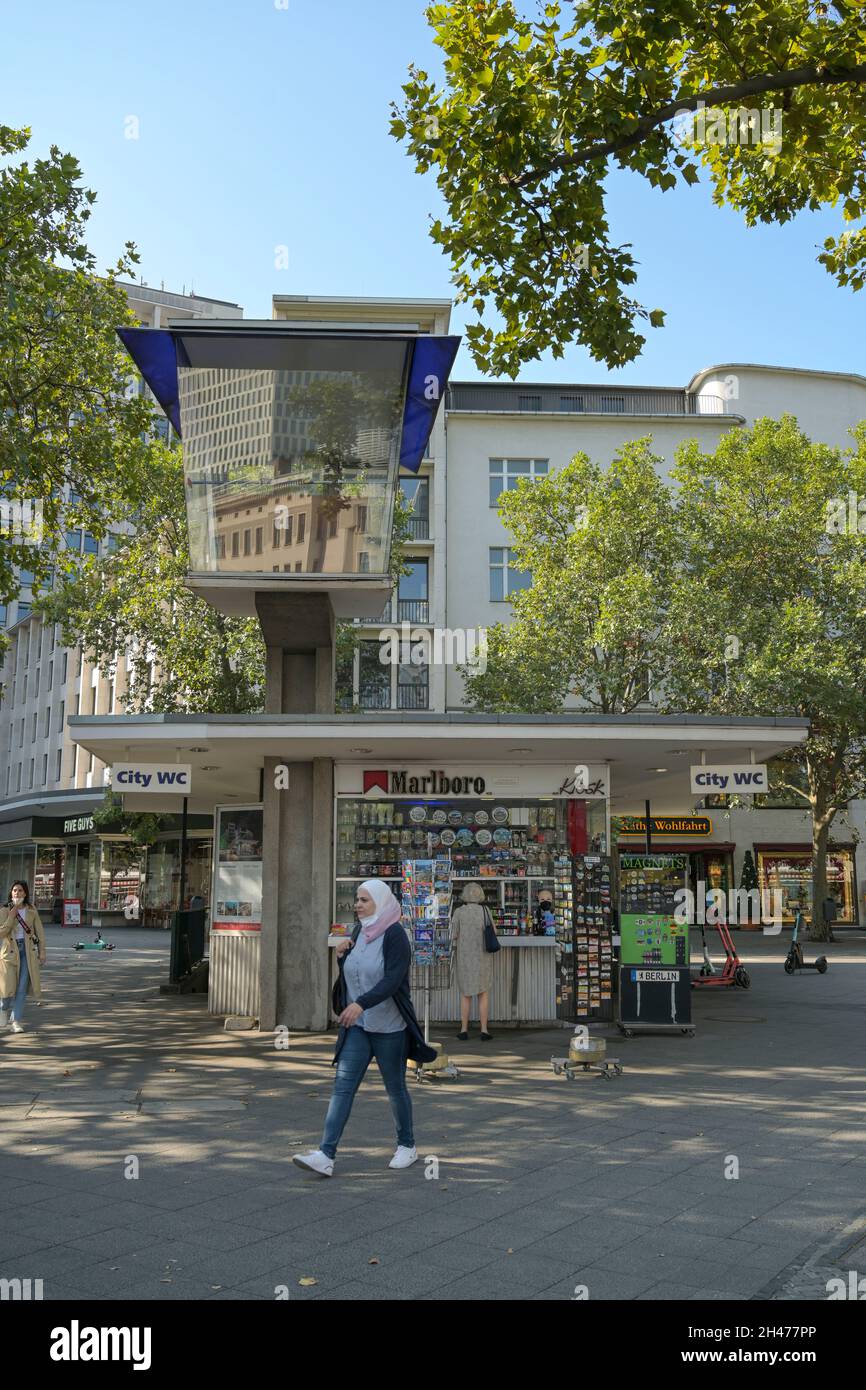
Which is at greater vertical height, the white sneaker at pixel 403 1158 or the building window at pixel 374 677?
the building window at pixel 374 677

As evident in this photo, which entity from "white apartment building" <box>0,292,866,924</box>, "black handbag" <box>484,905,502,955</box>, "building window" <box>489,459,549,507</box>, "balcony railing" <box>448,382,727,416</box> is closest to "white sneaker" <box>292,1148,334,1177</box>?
"black handbag" <box>484,905,502,955</box>

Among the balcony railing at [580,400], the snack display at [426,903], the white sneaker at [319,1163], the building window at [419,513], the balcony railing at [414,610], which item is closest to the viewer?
the white sneaker at [319,1163]

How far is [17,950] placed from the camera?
1413 cm

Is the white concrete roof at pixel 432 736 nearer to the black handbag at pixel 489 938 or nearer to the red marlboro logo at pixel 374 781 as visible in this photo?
the red marlboro logo at pixel 374 781

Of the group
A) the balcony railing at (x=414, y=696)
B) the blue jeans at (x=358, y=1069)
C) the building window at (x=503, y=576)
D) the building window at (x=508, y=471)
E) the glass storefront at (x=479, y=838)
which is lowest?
the blue jeans at (x=358, y=1069)

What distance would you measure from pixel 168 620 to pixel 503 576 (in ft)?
61.9

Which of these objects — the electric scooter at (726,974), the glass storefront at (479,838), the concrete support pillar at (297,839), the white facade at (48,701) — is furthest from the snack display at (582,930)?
the white facade at (48,701)

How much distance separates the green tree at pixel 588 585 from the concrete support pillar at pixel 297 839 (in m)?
17.6

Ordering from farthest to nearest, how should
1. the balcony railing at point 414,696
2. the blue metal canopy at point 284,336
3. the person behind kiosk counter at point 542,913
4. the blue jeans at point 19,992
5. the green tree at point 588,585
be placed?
1. the balcony railing at point 414,696
2. the green tree at point 588,585
3. the person behind kiosk counter at point 542,913
4. the blue jeans at point 19,992
5. the blue metal canopy at point 284,336

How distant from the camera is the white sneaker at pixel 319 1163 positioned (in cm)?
709

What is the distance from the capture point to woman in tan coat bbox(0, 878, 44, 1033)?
46.2ft

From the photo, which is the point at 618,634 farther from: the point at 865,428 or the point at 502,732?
the point at 502,732
